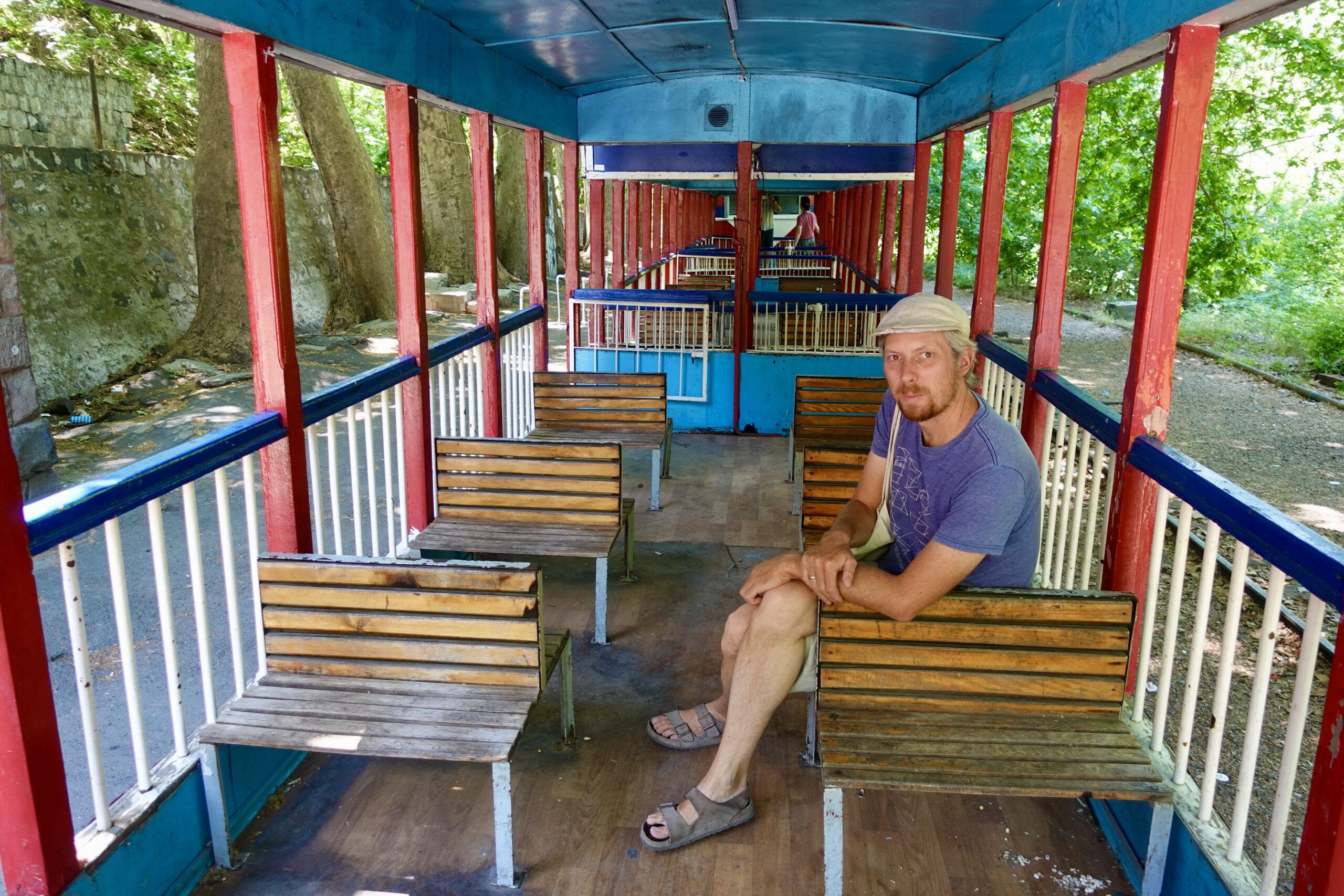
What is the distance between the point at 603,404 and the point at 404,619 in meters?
3.68

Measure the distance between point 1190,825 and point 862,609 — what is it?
1049 mm

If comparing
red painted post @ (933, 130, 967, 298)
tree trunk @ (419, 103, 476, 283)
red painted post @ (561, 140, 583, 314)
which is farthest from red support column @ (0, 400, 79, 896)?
tree trunk @ (419, 103, 476, 283)

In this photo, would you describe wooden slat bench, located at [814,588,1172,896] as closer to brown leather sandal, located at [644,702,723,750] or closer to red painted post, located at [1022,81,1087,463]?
brown leather sandal, located at [644,702,723,750]

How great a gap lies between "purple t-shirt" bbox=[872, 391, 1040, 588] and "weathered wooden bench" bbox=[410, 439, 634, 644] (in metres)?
1.74

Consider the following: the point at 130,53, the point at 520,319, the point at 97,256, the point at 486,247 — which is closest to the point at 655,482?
the point at 520,319

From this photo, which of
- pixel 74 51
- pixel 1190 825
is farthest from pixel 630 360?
pixel 74 51

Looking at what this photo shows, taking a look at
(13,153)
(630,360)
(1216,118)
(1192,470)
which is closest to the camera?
(1192,470)

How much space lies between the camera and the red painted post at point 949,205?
7203 millimetres

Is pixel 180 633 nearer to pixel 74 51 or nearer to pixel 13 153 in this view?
pixel 13 153

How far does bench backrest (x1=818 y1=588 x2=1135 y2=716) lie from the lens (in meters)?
2.70

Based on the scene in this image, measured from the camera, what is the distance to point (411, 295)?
5.03 metres

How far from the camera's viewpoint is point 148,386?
34.2 feet

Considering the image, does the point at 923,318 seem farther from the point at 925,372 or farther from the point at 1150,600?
the point at 1150,600

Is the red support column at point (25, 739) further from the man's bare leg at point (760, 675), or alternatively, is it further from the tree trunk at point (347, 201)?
the tree trunk at point (347, 201)
